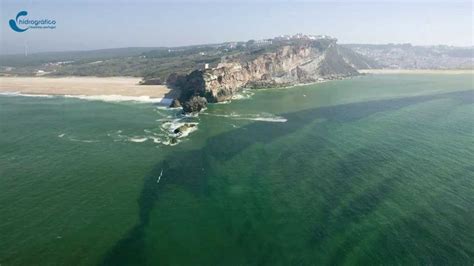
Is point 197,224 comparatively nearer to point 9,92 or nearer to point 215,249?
point 215,249

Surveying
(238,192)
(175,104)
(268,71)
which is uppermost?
(268,71)

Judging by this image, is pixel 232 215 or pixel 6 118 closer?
pixel 232 215

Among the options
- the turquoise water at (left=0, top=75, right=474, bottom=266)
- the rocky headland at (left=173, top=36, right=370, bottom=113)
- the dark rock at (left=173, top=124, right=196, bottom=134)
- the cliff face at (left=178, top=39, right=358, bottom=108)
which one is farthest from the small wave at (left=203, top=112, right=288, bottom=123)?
the cliff face at (left=178, top=39, right=358, bottom=108)

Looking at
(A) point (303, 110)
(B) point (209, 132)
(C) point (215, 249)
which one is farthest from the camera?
(A) point (303, 110)

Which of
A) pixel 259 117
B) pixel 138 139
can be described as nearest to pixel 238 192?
pixel 138 139

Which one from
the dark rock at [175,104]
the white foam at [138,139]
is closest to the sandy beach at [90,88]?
the dark rock at [175,104]

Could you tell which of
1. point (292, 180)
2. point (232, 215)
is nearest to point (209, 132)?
point (292, 180)

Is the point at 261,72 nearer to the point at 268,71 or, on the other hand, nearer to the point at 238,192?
the point at 268,71
